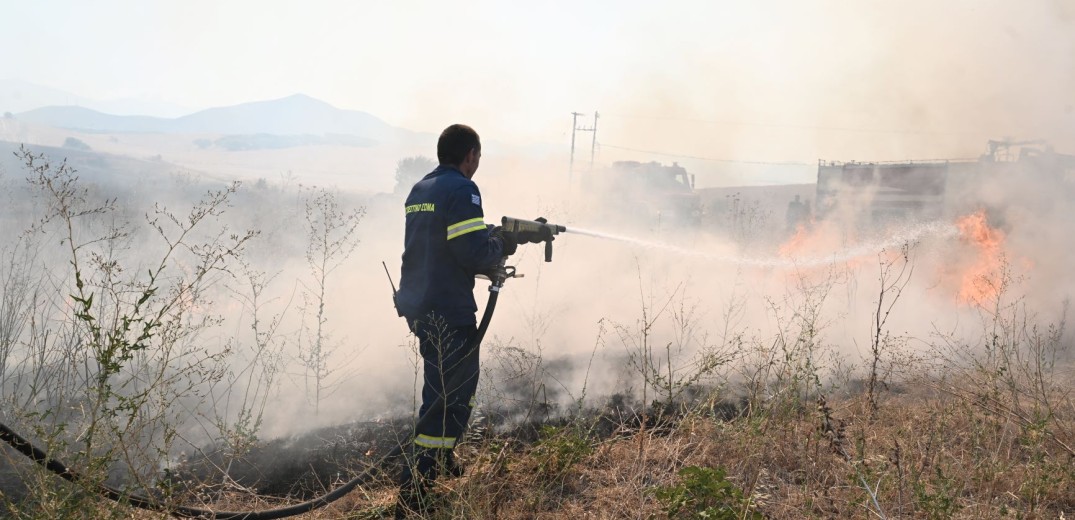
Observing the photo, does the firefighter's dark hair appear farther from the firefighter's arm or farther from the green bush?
the green bush

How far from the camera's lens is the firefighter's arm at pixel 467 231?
3279 millimetres

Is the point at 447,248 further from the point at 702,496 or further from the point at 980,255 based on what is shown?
the point at 980,255

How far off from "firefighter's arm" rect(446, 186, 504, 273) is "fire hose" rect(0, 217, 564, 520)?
0.24 m

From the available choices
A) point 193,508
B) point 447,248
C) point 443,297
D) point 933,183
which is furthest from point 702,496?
point 933,183

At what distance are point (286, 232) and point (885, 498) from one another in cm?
740

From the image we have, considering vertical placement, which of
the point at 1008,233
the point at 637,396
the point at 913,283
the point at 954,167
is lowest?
the point at 637,396

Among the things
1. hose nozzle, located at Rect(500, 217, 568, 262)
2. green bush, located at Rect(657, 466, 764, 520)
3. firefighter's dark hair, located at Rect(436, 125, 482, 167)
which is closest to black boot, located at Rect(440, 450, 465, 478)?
green bush, located at Rect(657, 466, 764, 520)

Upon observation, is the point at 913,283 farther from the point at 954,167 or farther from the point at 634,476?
the point at 634,476

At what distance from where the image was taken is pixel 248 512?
3029 millimetres

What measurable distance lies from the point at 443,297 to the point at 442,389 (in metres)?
0.45

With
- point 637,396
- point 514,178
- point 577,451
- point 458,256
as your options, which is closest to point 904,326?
point 637,396

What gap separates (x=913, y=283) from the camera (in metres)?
8.62

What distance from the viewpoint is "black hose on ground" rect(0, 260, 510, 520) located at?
2512 millimetres

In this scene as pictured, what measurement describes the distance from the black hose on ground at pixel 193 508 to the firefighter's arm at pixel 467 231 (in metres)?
0.25
